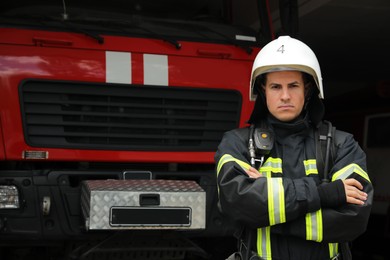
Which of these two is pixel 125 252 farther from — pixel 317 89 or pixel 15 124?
pixel 317 89

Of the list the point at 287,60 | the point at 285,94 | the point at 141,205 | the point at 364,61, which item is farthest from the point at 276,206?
the point at 364,61

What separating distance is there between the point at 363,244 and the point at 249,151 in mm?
4981

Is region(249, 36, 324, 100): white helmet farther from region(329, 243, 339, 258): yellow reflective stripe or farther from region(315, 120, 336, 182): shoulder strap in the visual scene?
region(329, 243, 339, 258): yellow reflective stripe

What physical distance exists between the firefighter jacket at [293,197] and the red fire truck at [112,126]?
1.23m

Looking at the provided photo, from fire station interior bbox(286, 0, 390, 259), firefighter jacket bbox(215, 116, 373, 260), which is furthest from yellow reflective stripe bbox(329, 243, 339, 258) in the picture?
fire station interior bbox(286, 0, 390, 259)

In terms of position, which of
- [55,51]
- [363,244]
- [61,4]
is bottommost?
[363,244]

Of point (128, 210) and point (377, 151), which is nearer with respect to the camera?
point (128, 210)

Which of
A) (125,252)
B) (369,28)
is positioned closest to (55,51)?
(125,252)

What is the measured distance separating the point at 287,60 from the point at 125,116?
168 centimetres

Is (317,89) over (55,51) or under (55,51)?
under

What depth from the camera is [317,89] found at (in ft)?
7.45

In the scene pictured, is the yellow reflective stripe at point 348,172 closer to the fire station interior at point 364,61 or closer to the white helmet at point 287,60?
the white helmet at point 287,60

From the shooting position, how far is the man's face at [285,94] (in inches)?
82.4

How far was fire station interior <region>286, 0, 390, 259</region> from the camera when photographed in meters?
5.60
